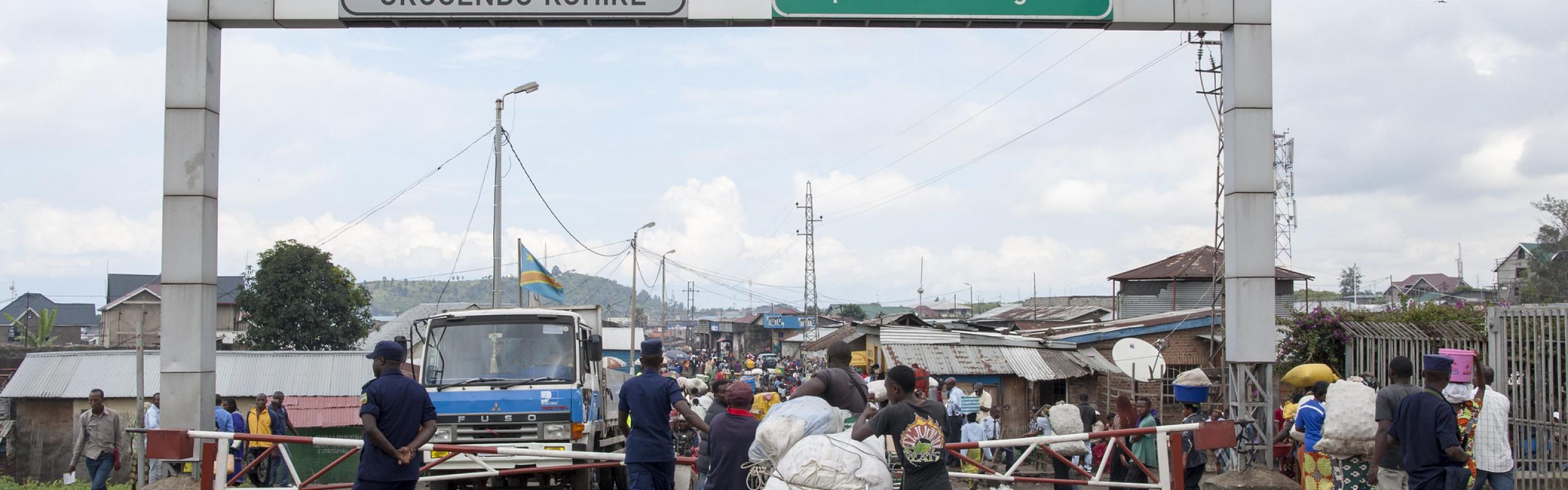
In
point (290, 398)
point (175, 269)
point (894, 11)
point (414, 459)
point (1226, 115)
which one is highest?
point (894, 11)

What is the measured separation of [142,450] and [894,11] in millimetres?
10994

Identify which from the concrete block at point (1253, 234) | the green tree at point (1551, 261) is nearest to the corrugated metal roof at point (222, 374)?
the concrete block at point (1253, 234)

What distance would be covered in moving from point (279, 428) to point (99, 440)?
210cm

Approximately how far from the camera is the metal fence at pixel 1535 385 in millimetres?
11031

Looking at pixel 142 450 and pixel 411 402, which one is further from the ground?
pixel 411 402

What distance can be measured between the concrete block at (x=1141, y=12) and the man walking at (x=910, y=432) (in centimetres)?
592

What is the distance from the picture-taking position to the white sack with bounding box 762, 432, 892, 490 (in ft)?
19.5

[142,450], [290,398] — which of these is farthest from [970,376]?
[290,398]

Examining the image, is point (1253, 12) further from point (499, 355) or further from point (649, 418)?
point (499, 355)

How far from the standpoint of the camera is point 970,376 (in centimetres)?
2581

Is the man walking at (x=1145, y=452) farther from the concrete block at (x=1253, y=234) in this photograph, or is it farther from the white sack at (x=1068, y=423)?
the white sack at (x=1068, y=423)

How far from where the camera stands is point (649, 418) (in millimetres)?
8094

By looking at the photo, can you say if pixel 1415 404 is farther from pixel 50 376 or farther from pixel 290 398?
pixel 50 376

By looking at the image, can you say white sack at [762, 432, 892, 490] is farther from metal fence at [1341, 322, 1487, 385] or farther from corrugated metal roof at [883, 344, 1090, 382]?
corrugated metal roof at [883, 344, 1090, 382]
